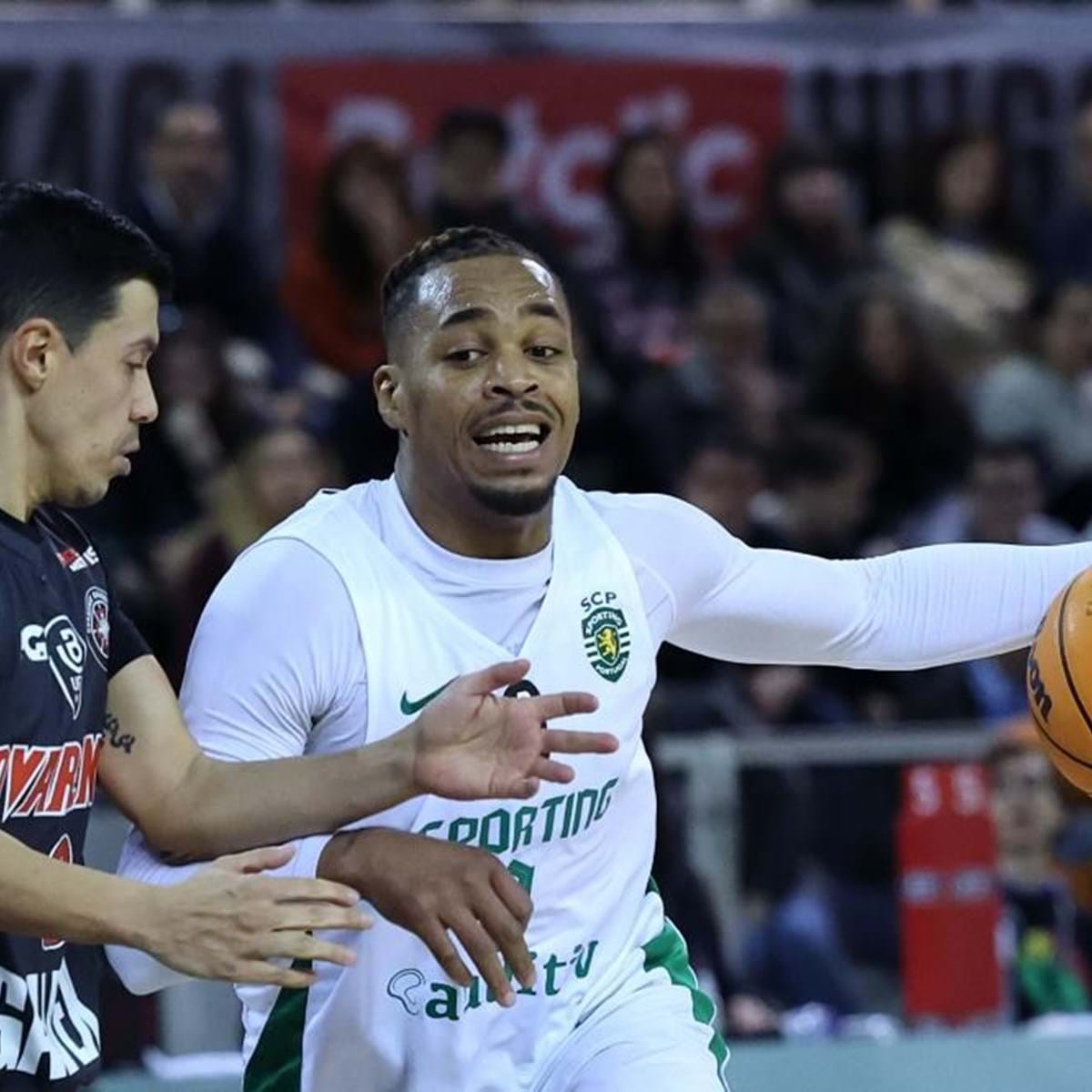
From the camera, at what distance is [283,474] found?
8.28m

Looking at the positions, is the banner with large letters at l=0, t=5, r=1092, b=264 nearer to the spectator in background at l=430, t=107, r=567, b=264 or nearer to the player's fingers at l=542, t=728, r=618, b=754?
the spectator in background at l=430, t=107, r=567, b=264

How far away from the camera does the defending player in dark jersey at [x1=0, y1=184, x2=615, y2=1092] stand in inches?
145

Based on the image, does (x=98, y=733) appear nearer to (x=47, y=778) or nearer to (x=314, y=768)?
(x=47, y=778)

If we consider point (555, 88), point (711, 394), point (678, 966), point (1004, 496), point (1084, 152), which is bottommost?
point (678, 966)

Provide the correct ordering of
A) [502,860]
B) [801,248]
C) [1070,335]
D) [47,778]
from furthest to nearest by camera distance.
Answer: [801,248]
[1070,335]
[502,860]
[47,778]

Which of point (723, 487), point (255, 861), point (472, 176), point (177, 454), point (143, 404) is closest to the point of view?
point (255, 861)

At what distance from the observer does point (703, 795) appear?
7.24 metres

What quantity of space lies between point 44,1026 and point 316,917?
0.52 meters

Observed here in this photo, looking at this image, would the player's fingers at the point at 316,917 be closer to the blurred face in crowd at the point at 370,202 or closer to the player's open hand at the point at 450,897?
the player's open hand at the point at 450,897

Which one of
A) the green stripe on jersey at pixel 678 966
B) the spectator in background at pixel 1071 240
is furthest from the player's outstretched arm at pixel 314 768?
the spectator in background at pixel 1071 240

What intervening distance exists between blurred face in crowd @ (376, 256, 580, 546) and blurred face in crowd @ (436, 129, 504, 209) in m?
5.02

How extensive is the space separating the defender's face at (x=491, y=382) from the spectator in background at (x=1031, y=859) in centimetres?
326

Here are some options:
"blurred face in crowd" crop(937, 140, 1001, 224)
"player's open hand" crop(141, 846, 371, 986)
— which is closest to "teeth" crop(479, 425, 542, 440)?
"player's open hand" crop(141, 846, 371, 986)

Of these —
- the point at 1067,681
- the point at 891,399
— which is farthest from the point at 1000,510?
the point at 1067,681
